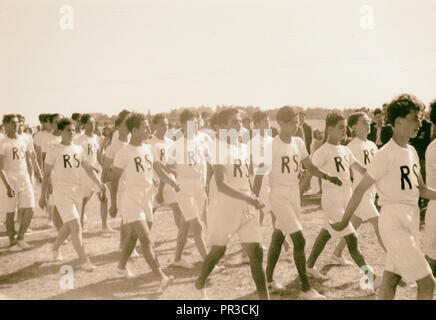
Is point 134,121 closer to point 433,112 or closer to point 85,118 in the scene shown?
point 433,112

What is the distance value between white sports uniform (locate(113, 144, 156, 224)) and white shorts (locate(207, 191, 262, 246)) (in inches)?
53.5

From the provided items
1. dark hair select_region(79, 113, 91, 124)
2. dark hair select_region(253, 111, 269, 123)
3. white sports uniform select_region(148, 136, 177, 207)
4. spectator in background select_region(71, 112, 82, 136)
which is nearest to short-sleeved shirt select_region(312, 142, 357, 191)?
dark hair select_region(253, 111, 269, 123)

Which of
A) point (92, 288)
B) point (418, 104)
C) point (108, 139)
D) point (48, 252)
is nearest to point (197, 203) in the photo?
point (92, 288)

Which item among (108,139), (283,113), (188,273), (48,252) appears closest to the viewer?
(283,113)

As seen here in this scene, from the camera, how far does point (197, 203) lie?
7789 mm

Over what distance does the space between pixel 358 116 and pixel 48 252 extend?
19.1 ft

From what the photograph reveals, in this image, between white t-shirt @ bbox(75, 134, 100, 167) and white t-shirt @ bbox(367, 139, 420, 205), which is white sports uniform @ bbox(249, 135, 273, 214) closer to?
white t-shirt @ bbox(367, 139, 420, 205)

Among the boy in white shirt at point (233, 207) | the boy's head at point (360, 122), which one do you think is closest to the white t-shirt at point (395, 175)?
the boy in white shirt at point (233, 207)

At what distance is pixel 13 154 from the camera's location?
9.70 metres

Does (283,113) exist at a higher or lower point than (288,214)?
higher

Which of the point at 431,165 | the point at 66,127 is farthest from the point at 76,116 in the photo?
the point at 431,165

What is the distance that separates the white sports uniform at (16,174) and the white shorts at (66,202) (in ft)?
6.53
